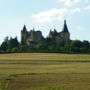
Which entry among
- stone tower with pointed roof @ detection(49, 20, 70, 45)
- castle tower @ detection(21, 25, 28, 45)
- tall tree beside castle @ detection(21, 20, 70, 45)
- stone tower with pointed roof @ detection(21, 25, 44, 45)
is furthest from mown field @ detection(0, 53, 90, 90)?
castle tower @ detection(21, 25, 28, 45)

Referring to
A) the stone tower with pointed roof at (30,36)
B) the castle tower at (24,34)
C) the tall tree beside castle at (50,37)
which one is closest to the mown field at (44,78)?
the tall tree beside castle at (50,37)

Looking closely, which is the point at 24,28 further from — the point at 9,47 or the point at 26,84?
the point at 26,84

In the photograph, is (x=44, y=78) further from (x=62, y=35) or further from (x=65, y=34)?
(x=65, y=34)

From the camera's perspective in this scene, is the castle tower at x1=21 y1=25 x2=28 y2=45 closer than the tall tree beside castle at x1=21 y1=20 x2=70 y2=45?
No

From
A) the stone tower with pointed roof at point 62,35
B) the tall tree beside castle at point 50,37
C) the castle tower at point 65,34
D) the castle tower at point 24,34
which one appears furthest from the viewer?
the castle tower at point 24,34

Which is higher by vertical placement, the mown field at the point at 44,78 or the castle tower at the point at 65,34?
the castle tower at the point at 65,34

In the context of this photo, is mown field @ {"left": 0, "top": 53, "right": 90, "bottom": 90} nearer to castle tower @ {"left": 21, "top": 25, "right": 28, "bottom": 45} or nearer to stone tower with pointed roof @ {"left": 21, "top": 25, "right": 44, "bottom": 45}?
stone tower with pointed roof @ {"left": 21, "top": 25, "right": 44, "bottom": 45}

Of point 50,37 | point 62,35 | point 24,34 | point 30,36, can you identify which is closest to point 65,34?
point 62,35

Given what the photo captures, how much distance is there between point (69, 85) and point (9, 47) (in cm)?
12900

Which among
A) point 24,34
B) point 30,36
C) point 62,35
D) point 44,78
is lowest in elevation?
point 44,78

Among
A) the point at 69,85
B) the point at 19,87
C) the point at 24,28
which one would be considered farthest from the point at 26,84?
the point at 24,28

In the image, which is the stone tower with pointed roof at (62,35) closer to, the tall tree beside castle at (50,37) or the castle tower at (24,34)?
the tall tree beside castle at (50,37)

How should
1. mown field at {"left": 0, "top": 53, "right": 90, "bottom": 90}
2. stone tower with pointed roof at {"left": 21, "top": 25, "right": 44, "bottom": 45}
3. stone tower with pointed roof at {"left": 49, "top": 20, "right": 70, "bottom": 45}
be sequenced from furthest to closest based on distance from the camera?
1. stone tower with pointed roof at {"left": 21, "top": 25, "right": 44, "bottom": 45}
2. stone tower with pointed roof at {"left": 49, "top": 20, "right": 70, "bottom": 45}
3. mown field at {"left": 0, "top": 53, "right": 90, "bottom": 90}

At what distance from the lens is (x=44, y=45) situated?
13825 cm
